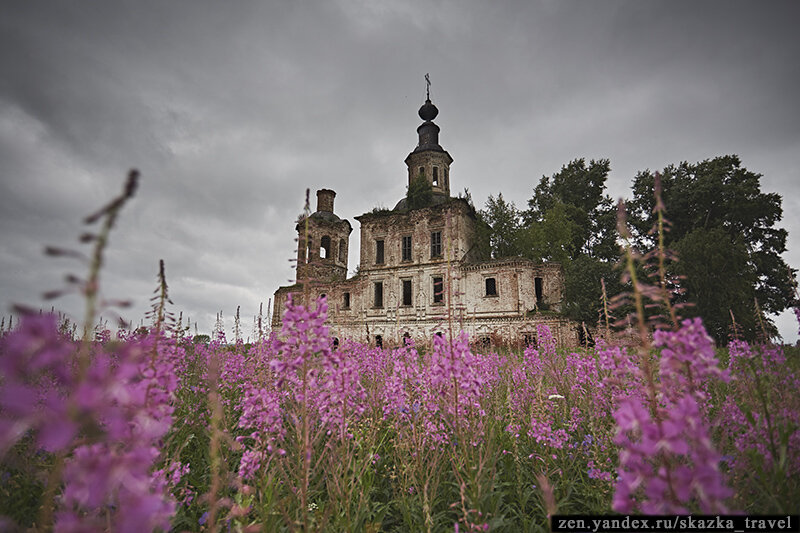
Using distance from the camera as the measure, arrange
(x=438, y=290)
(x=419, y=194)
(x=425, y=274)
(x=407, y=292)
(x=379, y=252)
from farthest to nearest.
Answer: (x=379, y=252) < (x=419, y=194) < (x=407, y=292) < (x=425, y=274) < (x=438, y=290)

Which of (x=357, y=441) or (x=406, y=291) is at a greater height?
(x=406, y=291)

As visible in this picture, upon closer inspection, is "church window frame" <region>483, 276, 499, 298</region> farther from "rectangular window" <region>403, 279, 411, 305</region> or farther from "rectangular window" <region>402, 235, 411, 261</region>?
"rectangular window" <region>402, 235, 411, 261</region>

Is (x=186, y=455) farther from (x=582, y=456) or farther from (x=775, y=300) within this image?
(x=775, y=300)

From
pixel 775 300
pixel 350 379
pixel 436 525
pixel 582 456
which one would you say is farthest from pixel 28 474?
pixel 775 300

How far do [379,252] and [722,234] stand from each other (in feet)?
80.0

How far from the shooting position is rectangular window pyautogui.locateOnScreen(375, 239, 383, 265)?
1275 inches

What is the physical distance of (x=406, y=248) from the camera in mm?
31500

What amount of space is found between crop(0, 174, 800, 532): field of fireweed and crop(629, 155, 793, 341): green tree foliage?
19230mm

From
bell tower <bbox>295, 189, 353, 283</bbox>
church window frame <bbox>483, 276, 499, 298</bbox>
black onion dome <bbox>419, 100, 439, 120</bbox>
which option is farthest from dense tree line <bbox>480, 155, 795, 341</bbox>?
bell tower <bbox>295, 189, 353, 283</bbox>

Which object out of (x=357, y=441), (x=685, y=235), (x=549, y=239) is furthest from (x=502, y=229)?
(x=357, y=441)

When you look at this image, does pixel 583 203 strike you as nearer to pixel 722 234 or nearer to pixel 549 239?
pixel 549 239

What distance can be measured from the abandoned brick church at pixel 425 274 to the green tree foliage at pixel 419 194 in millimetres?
590

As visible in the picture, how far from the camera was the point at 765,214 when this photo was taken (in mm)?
26688

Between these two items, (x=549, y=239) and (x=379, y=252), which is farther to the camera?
(x=379, y=252)
